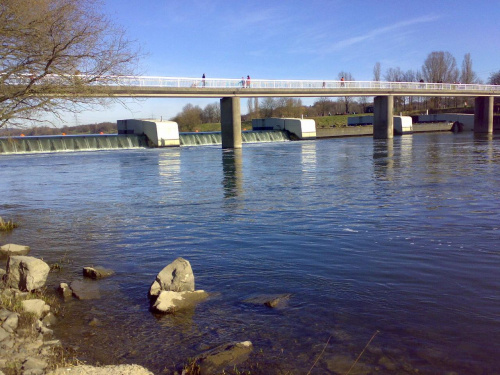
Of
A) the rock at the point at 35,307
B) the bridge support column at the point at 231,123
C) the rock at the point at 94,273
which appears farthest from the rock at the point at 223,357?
the bridge support column at the point at 231,123

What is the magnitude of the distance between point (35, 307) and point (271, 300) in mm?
3334

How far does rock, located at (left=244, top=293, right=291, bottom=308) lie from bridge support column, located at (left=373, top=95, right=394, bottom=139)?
5995 cm

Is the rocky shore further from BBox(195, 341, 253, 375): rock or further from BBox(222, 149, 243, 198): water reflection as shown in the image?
BBox(222, 149, 243, 198): water reflection

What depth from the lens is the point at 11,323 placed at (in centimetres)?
577

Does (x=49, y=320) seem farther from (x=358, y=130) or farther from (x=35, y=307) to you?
(x=358, y=130)

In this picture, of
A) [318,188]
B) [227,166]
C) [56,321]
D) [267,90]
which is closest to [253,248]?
[56,321]

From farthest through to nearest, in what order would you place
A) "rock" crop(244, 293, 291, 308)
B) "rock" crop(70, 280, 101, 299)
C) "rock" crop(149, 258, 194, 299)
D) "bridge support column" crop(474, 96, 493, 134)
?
"bridge support column" crop(474, 96, 493, 134), "rock" crop(70, 280, 101, 299), "rock" crop(149, 258, 194, 299), "rock" crop(244, 293, 291, 308)

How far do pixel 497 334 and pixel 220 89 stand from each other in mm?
45695

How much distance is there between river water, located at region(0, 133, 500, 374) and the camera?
18.8ft

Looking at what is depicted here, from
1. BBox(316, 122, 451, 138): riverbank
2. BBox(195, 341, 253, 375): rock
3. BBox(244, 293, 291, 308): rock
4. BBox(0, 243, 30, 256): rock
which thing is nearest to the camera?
BBox(195, 341, 253, 375): rock

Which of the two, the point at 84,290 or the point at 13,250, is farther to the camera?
the point at 13,250

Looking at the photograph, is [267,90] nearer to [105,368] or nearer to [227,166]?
[227,166]

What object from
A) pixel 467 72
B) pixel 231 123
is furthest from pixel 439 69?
pixel 231 123

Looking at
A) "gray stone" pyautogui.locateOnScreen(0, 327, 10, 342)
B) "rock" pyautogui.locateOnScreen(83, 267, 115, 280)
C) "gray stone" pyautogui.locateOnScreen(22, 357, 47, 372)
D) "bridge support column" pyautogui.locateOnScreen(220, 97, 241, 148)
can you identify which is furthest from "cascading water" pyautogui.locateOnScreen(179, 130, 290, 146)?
"gray stone" pyautogui.locateOnScreen(22, 357, 47, 372)
